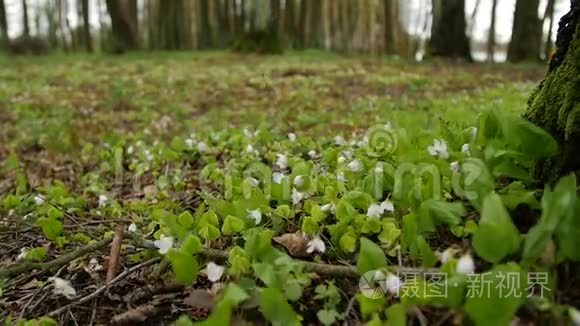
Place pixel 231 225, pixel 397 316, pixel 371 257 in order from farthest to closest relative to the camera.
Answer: pixel 231 225 → pixel 371 257 → pixel 397 316

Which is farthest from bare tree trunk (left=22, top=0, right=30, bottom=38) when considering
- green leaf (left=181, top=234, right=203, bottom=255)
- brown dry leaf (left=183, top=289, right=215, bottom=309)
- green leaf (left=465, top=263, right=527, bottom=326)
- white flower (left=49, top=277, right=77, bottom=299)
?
green leaf (left=465, top=263, right=527, bottom=326)

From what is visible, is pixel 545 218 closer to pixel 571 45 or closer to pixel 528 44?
pixel 571 45

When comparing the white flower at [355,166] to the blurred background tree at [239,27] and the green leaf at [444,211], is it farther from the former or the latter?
the blurred background tree at [239,27]

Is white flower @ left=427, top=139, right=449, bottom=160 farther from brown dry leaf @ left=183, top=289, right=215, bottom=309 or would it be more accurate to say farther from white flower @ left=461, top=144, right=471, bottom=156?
brown dry leaf @ left=183, top=289, right=215, bottom=309

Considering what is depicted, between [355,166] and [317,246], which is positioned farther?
[355,166]

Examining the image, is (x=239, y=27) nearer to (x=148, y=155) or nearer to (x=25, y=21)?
(x=25, y=21)

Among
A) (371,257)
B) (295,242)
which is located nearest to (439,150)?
(295,242)
